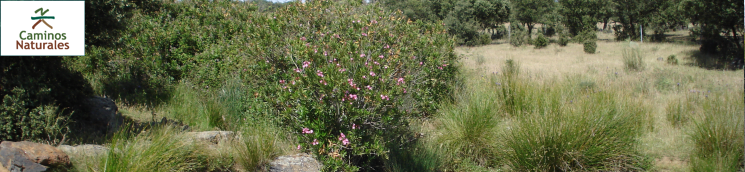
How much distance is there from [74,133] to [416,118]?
386cm

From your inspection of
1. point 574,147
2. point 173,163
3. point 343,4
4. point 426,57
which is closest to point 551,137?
point 574,147

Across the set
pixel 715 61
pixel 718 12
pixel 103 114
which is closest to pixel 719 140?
pixel 103 114

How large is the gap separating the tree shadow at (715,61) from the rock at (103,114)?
1859cm

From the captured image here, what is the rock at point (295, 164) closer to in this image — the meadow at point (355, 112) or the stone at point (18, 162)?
the meadow at point (355, 112)

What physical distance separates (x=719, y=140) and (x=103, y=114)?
6.99 metres

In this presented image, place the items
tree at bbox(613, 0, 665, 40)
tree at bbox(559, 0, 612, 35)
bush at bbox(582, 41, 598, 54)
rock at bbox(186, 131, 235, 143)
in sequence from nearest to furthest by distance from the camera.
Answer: rock at bbox(186, 131, 235, 143) → bush at bbox(582, 41, 598, 54) → tree at bbox(613, 0, 665, 40) → tree at bbox(559, 0, 612, 35)

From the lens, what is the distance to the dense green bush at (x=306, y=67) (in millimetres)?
3705

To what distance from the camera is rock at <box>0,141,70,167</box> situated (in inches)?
140

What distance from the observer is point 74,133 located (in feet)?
16.0

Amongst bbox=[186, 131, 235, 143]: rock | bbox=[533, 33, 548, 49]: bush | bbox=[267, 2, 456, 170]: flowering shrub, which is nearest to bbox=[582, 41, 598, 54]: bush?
bbox=[533, 33, 548, 49]: bush

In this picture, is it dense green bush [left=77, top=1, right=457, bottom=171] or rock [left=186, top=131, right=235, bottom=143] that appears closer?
dense green bush [left=77, top=1, right=457, bottom=171]

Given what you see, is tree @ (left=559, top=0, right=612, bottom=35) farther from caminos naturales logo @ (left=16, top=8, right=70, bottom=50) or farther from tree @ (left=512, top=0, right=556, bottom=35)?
caminos naturales logo @ (left=16, top=8, right=70, bottom=50)

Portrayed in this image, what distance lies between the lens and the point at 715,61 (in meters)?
18.0

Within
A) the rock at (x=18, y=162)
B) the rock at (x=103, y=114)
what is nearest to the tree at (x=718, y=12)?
the rock at (x=103, y=114)
